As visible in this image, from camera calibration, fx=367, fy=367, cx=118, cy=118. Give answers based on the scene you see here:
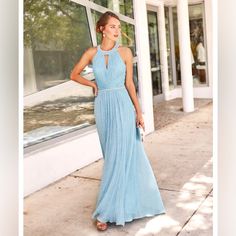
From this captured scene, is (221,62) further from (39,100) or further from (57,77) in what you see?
(57,77)

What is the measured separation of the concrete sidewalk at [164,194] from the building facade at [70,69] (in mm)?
92

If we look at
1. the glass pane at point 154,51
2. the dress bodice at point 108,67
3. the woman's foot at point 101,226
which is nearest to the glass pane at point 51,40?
the dress bodice at point 108,67

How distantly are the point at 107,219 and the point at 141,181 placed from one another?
26 cm

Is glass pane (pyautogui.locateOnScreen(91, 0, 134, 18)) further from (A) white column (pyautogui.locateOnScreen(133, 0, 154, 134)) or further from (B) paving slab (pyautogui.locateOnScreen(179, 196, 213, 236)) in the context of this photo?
(B) paving slab (pyautogui.locateOnScreen(179, 196, 213, 236))

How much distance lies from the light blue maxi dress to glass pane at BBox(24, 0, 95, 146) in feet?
0.43

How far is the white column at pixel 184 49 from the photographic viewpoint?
1675mm

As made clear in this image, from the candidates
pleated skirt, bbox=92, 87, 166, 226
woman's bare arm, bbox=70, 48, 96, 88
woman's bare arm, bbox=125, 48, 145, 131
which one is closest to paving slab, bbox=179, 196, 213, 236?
pleated skirt, bbox=92, 87, 166, 226

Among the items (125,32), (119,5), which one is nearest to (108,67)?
(125,32)

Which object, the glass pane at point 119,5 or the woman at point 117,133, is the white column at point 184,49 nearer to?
the woman at point 117,133

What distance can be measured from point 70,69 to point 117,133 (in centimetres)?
52

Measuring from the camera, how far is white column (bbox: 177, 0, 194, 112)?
167 centimetres

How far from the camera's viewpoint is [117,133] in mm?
1808

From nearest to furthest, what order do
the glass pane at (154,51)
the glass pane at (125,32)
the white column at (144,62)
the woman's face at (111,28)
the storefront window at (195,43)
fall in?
the storefront window at (195,43), the woman's face at (111,28), the glass pane at (125,32), the white column at (144,62), the glass pane at (154,51)

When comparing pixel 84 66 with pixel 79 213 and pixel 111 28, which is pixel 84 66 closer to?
pixel 111 28
